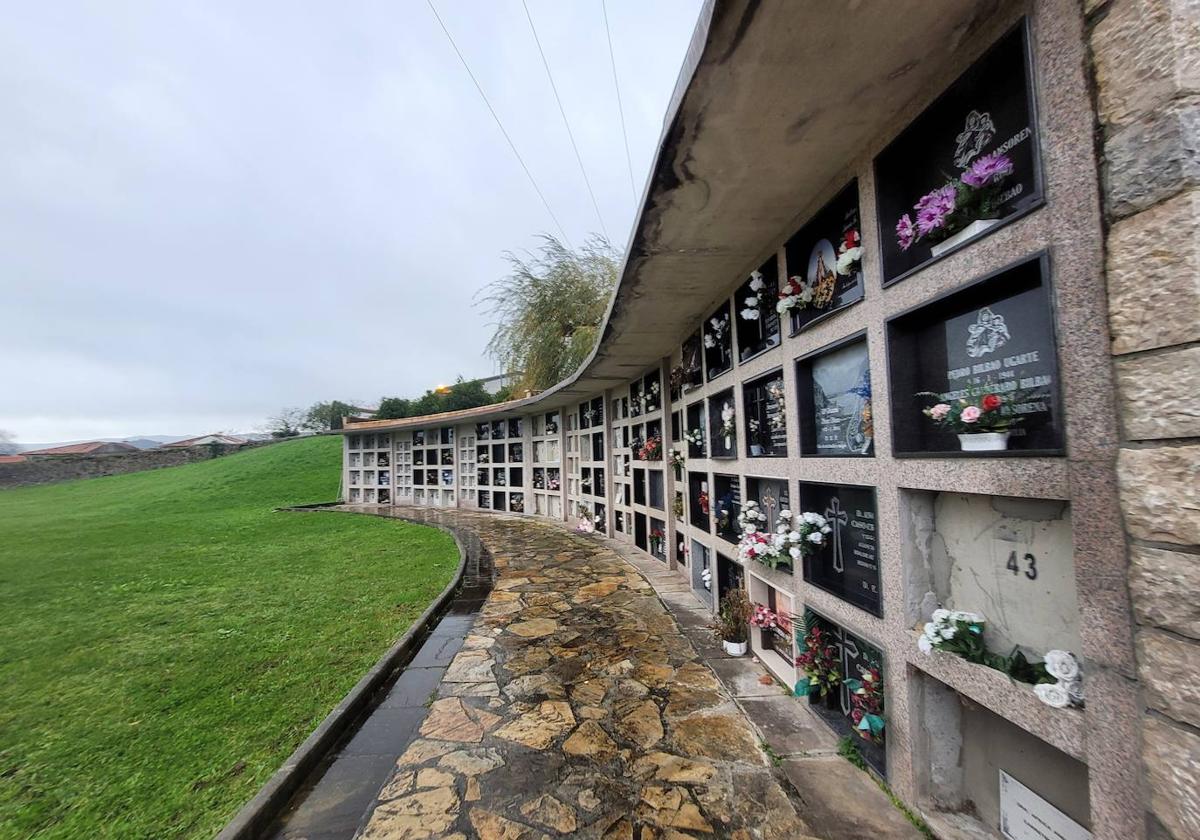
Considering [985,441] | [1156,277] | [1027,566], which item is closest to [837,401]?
[985,441]

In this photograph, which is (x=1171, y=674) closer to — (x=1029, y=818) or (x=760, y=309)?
(x=1029, y=818)

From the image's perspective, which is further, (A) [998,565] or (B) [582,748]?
(B) [582,748]

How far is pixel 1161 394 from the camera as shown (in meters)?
1.05

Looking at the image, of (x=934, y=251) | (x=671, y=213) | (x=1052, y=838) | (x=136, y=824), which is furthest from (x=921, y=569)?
(x=136, y=824)

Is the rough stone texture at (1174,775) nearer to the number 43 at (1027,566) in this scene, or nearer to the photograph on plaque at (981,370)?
the number 43 at (1027,566)

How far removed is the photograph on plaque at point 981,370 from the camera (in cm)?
147

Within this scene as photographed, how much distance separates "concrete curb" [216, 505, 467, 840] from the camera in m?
1.96

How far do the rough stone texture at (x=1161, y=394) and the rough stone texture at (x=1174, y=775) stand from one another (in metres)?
0.62

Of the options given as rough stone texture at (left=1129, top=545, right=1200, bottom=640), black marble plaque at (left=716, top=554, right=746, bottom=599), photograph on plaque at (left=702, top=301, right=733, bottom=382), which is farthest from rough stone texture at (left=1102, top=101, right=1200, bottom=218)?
black marble plaque at (left=716, top=554, right=746, bottom=599)

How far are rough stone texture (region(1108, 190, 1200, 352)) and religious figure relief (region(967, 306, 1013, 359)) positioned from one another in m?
0.48

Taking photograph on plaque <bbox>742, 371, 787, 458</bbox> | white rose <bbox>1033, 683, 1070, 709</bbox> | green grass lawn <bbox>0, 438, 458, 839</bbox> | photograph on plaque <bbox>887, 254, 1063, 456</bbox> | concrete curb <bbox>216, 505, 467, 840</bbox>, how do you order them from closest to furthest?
white rose <bbox>1033, 683, 1070, 709</bbox>, photograph on plaque <bbox>887, 254, 1063, 456</bbox>, concrete curb <bbox>216, 505, 467, 840</bbox>, green grass lawn <bbox>0, 438, 458, 839</bbox>, photograph on plaque <bbox>742, 371, 787, 458</bbox>

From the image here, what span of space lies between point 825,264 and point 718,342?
64.8 inches

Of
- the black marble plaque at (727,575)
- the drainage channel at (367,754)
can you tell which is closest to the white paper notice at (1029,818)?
the black marble plaque at (727,575)

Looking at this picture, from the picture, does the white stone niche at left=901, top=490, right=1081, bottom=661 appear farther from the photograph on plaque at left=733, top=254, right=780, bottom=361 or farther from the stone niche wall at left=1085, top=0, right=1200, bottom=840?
the photograph on plaque at left=733, top=254, right=780, bottom=361
